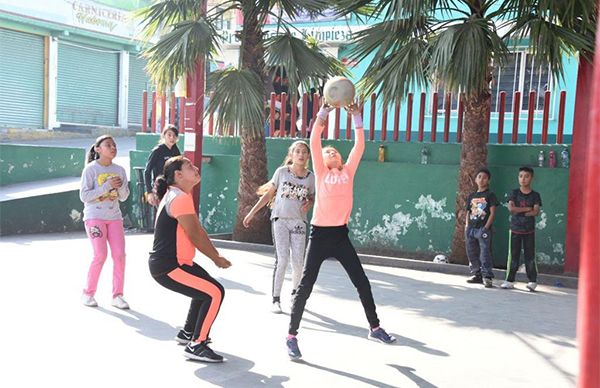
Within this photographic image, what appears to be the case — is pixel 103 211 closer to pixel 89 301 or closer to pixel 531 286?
pixel 89 301

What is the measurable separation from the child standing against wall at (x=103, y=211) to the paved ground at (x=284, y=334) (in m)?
0.29

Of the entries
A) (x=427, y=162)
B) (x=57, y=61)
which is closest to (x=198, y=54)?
(x=427, y=162)

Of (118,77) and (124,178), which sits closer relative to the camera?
(124,178)

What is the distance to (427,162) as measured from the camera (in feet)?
37.9

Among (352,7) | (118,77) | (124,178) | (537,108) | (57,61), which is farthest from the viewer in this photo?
(118,77)

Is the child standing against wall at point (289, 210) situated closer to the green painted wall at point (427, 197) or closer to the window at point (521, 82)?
the green painted wall at point (427, 197)

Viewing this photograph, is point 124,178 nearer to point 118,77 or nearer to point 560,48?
point 560,48

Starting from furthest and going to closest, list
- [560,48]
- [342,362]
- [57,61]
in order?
[57,61] < [560,48] < [342,362]

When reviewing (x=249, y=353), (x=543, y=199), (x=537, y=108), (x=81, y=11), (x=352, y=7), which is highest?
(x=81, y=11)

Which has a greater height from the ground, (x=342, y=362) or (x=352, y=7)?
(x=352, y=7)

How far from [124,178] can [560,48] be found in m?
5.70

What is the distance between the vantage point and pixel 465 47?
867 cm

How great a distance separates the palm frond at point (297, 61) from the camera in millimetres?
10891

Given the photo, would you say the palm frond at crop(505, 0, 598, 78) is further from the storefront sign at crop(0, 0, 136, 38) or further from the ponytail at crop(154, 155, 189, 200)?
the storefront sign at crop(0, 0, 136, 38)
